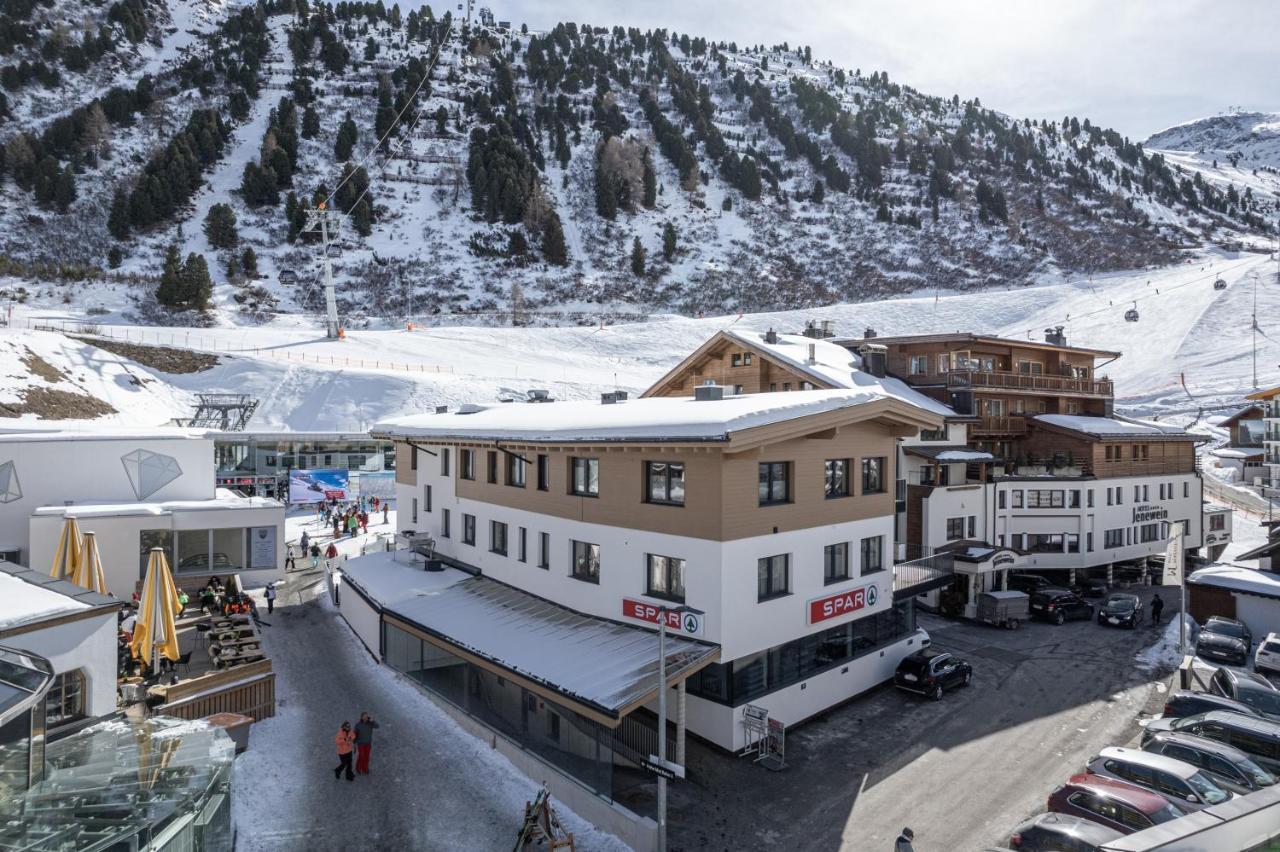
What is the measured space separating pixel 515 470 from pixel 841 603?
1073cm

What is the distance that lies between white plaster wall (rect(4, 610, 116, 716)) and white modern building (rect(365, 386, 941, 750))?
7.07 metres

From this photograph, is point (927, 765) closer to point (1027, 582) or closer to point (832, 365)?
point (1027, 582)

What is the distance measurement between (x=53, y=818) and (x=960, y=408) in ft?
121

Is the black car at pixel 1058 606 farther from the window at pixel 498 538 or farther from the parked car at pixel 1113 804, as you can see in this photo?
the window at pixel 498 538

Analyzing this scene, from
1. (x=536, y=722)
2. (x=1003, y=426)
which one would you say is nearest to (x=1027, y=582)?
(x=1003, y=426)

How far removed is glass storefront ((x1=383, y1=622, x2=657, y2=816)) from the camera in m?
15.0

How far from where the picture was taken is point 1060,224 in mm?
139500

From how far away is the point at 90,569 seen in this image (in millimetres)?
20516

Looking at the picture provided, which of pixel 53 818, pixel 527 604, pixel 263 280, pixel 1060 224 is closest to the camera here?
pixel 53 818

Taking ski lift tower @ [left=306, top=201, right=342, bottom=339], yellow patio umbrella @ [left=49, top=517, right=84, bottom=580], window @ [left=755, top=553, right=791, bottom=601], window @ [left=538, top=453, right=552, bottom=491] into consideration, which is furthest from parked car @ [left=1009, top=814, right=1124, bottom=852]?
ski lift tower @ [left=306, top=201, right=342, bottom=339]

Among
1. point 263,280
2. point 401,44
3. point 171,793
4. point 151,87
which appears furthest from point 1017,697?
point 401,44

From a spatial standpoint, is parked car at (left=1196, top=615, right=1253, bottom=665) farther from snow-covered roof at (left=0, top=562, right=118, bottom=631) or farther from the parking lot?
snow-covered roof at (left=0, top=562, right=118, bottom=631)

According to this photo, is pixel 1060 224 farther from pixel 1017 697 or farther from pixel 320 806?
pixel 320 806

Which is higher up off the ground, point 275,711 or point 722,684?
point 722,684
